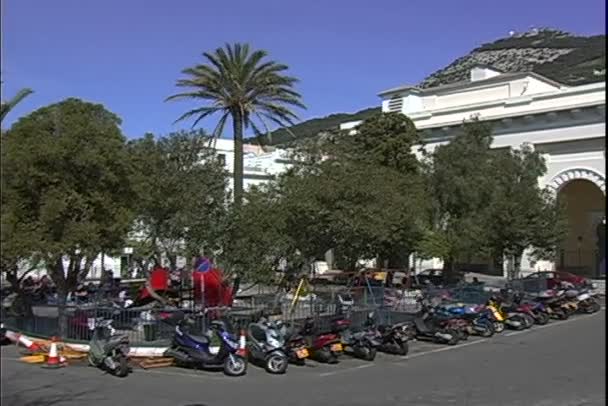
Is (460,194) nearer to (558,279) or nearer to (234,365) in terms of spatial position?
(558,279)

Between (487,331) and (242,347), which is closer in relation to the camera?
(242,347)

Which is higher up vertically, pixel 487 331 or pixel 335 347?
pixel 335 347

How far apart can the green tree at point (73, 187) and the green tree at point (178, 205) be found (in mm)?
10871

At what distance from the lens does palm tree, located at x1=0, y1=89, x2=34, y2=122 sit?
4758 millimetres

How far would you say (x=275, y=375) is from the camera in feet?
A: 42.5

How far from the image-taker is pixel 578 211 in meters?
39.8

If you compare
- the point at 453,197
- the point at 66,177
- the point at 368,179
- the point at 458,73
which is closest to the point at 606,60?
the point at 66,177

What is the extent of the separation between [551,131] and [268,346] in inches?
1169

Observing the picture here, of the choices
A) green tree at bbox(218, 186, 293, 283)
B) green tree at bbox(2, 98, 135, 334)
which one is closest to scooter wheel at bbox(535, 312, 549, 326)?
green tree at bbox(218, 186, 293, 283)

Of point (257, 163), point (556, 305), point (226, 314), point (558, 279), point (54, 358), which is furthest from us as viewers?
point (257, 163)

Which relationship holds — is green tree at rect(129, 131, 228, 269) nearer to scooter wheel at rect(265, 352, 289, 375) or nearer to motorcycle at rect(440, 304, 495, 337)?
motorcycle at rect(440, 304, 495, 337)

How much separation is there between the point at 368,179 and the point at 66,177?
347 inches

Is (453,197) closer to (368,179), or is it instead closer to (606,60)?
(368,179)

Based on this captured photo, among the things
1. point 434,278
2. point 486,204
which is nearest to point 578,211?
point 434,278
